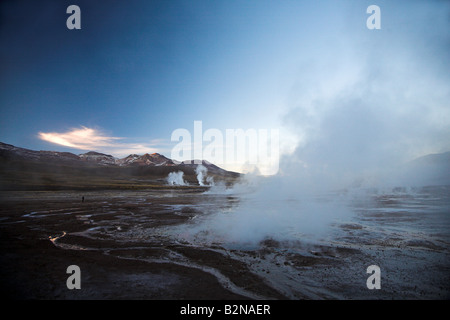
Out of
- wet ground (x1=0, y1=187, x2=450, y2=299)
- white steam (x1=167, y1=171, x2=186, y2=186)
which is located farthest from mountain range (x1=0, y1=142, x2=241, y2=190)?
wet ground (x1=0, y1=187, x2=450, y2=299)

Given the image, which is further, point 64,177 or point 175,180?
point 175,180

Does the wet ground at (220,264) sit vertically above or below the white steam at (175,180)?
above

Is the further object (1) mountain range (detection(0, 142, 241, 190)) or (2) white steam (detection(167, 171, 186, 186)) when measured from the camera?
(2) white steam (detection(167, 171, 186, 186))

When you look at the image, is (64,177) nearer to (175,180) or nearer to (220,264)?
(175,180)

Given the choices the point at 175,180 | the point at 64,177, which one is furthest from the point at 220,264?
the point at 175,180

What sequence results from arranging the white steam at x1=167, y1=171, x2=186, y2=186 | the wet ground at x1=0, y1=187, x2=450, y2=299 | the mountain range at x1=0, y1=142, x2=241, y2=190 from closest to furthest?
the wet ground at x1=0, y1=187, x2=450, y2=299
the mountain range at x1=0, y1=142, x2=241, y2=190
the white steam at x1=167, y1=171, x2=186, y2=186

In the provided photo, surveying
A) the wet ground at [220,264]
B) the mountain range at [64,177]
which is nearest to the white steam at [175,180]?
the mountain range at [64,177]

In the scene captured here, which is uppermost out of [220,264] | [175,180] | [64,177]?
[64,177]

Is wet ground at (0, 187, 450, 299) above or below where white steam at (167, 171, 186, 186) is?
above

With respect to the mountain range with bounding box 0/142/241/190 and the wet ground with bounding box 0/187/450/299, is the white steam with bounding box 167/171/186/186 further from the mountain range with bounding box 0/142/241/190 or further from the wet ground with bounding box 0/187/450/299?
the wet ground with bounding box 0/187/450/299

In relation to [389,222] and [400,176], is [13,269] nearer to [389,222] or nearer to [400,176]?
[389,222]

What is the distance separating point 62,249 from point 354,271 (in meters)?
13.9

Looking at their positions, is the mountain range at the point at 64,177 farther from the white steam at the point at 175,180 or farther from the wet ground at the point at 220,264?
the wet ground at the point at 220,264
